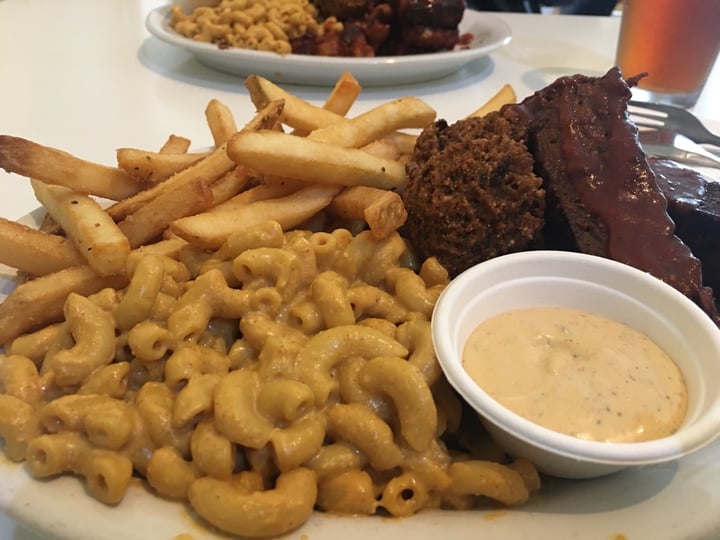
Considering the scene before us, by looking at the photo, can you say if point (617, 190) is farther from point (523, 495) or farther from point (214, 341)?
point (214, 341)

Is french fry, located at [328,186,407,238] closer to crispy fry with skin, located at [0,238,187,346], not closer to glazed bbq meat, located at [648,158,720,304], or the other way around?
crispy fry with skin, located at [0,238,187,346]

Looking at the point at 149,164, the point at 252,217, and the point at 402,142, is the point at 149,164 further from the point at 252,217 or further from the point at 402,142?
the point at 402,142

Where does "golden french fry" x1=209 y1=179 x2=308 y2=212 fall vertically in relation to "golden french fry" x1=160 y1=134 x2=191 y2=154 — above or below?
above

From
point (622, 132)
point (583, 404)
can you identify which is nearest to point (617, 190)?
point (622, 132)

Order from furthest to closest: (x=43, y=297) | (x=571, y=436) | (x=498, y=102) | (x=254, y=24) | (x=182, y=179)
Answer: (x=254, y=24), (x=498, y=102), (x=182, y=179), (x=43, y=297), (x=571, y=436)

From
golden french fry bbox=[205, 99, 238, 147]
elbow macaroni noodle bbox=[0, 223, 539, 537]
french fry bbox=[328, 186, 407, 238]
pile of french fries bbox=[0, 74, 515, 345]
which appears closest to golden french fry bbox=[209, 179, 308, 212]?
pile of french fries bbox=[0, 74, 515, 345]

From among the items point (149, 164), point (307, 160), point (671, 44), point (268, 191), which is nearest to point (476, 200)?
point (307, 160)
